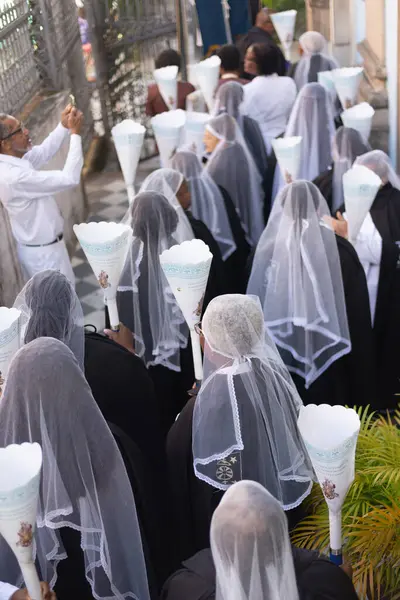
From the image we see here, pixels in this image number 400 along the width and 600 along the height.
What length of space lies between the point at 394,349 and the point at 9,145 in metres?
2.57

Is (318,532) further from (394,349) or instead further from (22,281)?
(22,281)

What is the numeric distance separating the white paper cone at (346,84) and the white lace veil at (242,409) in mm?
4225

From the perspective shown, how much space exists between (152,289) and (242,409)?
146cm

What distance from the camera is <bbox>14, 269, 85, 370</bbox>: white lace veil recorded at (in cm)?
292

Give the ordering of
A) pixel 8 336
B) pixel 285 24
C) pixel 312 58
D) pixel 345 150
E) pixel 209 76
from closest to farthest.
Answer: pixel 8 336
pixel 345 150
pixel 209 76
pixel 312 58
pixel 285 24

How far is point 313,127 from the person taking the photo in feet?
20.9

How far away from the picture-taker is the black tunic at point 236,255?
544cm

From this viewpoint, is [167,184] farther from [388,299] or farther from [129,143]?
[388,299]

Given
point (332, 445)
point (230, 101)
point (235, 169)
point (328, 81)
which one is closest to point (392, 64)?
point (328, 81)

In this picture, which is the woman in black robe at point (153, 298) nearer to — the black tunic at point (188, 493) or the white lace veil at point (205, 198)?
the black tunic at point (188, 493)

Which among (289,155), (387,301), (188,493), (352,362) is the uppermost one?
(289,155)

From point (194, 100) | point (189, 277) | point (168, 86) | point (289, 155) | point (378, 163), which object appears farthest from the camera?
point (194, 100)

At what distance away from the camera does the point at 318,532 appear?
2.98m

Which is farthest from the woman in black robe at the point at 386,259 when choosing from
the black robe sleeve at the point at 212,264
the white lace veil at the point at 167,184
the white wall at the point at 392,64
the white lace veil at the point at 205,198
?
the white wall at the point at 392,64
